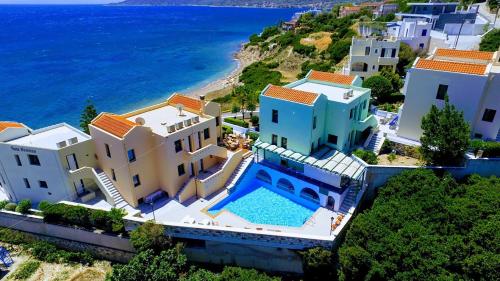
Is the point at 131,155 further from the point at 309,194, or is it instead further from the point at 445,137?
the point at 445,137

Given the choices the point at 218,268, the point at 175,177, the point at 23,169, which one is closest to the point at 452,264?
the point at 218,268

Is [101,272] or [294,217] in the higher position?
[294,217]

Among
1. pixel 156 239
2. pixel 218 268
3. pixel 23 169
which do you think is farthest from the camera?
pixel 23 169

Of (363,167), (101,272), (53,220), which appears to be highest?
(363,167)

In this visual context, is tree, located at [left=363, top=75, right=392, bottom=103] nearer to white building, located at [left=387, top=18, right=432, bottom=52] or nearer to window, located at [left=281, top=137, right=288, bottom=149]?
window, located at [left=281, top=137, right=288, bottom=149]

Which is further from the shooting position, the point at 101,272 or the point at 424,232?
the point at 101,272

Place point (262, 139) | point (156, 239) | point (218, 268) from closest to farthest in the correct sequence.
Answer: point (156, 239), point (218, 268), point (262, 139)

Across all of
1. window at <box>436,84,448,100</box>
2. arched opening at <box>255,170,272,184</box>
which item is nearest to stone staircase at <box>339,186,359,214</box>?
arched opening at <box>255,170,272,184</box>

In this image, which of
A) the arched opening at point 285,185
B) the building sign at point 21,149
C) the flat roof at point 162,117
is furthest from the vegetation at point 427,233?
the building sign at point 21,149

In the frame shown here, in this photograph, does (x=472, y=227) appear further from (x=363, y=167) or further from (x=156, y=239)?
(x=156, y=239)
